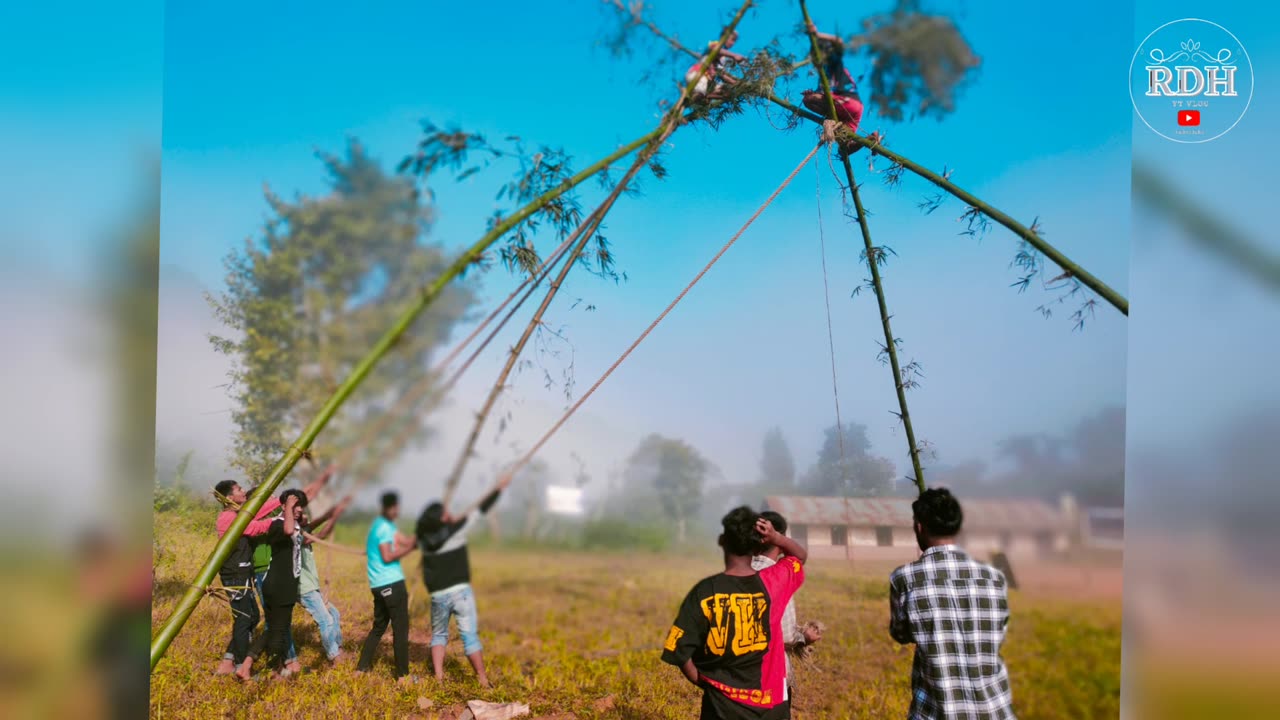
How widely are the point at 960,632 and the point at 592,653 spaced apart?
416 centimetres

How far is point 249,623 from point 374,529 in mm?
900

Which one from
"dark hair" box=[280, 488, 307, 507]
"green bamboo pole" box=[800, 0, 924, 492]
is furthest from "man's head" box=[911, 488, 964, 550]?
"dark hair" box=[280, 488, 307, 507]

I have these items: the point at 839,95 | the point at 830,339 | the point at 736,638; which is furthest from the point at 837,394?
the point at 736,638

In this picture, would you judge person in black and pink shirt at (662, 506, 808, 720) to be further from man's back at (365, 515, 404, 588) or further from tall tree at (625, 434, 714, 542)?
tall tree at (625, 434, 714, 542)

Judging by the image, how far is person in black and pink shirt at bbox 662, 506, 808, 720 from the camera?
3385 mm

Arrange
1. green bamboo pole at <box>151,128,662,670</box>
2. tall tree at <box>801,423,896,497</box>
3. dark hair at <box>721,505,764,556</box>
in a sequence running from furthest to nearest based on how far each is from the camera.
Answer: tall tree at <box>801,423,896,497</box>
green bamboo pole at <box>151,128,662,670</box>
dark hair at <box>721,505,764,556</box>

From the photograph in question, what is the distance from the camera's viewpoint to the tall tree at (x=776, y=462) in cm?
686

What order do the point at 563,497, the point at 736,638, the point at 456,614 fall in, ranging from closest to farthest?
1. the point at 736,638
2. the point at 456,614
3. the point at 563,497

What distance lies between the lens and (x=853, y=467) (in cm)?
601

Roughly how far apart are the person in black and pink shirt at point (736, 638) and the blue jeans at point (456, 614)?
6.56 feet

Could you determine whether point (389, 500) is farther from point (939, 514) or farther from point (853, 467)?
point (853, 467)

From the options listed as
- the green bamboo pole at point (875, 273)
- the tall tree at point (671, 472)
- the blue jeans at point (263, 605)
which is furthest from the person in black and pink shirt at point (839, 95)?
the blue jeans at point (263, 605)

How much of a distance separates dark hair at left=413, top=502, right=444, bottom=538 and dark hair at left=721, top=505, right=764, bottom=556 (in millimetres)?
2103

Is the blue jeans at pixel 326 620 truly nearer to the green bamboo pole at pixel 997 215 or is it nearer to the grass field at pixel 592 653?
the grass field at pixel 592 653
